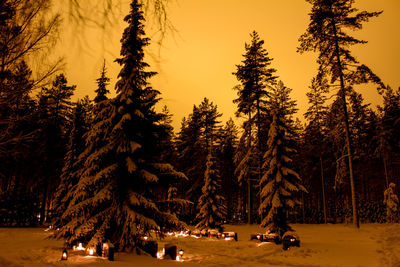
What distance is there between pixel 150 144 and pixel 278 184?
9.07m

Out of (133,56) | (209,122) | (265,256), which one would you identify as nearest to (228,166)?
(209,122)

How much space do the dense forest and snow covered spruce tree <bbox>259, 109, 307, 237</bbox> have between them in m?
0.07

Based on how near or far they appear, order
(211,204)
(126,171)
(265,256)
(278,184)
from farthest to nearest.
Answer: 1. (211,204)
2. (278,184)
3. (265,256)
4. (126,171)

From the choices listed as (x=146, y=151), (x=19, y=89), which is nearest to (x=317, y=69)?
(x=146, y=151)

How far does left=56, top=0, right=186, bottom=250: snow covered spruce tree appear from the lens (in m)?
10.9

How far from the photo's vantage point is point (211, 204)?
24.3 m

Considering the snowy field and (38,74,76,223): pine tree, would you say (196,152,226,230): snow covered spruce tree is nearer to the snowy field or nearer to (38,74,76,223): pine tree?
the snowy field

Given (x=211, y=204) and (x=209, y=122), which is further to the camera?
(x=209, y=122)

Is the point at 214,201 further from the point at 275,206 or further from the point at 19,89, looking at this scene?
the point at 19,89

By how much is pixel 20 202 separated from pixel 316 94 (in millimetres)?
40039

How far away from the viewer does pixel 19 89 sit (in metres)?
5.95

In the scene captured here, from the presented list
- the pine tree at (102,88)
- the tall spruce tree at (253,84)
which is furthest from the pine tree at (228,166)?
the pine tree at (102,88)

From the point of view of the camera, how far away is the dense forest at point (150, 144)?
26.6 feet

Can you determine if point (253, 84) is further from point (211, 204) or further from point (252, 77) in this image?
point (211, 204)
